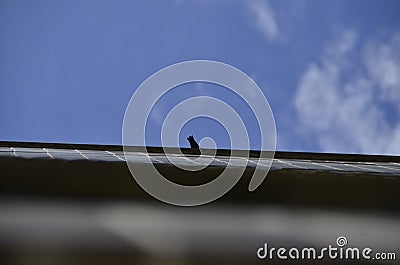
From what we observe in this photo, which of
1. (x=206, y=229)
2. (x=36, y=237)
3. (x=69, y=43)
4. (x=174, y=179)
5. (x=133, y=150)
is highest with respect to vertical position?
(x=69, y=43)

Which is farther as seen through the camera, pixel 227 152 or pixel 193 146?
pixel 193 146

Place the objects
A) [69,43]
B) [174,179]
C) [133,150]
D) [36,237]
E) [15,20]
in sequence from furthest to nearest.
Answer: [69,43], [15,20], [133,150], [174,179], [36,237]

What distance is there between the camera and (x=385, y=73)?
15.1 ft

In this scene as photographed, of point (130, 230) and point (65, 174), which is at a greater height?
point (65, 174)

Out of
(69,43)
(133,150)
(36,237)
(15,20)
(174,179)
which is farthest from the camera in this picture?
(69,43)

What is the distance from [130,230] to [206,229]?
235 millimetres

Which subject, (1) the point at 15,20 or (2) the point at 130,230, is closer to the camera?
(2) the point at 130,230

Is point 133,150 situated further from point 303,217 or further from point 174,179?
point 303,217

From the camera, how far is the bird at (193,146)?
1.99 m

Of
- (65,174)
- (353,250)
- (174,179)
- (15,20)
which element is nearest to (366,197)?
(353,250)

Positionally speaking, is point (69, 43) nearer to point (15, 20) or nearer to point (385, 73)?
point (15, 20)

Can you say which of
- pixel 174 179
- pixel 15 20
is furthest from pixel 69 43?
pixel 174 179

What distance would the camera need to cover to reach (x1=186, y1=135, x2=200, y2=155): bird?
6.54 ft

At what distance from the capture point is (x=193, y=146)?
207cm
